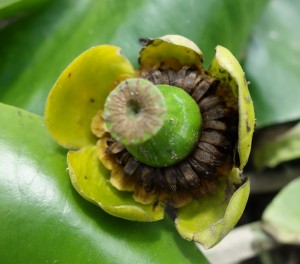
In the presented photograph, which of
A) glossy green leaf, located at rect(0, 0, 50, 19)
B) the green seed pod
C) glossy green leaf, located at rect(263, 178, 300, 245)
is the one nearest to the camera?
the green seed pod

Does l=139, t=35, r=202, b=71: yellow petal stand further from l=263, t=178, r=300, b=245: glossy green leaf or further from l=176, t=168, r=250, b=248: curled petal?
l=263, t=178, r=300, b=245: glossy green leaf

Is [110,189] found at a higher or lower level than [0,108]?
lower

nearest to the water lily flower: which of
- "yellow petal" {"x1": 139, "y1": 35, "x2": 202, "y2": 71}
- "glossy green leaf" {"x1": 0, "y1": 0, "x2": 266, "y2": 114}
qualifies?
"yellow petal" {"x1": 139, "y1": 35, "x2": 202, "y2": 71}

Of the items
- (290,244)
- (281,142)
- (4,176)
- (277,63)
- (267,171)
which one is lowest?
(290,244)

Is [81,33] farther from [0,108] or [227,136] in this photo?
[227,136]

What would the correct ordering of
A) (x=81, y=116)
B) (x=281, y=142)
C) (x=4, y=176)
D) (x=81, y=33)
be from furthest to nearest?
(x=281, y=142)
(x=81, y=33)
(x=81, y=116)
(x=4, y=176)

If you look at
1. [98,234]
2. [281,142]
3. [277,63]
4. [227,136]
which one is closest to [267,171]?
[281,142]

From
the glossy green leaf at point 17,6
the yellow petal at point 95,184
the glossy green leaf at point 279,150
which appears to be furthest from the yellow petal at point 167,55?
the glossy green leaf at point 279,150
